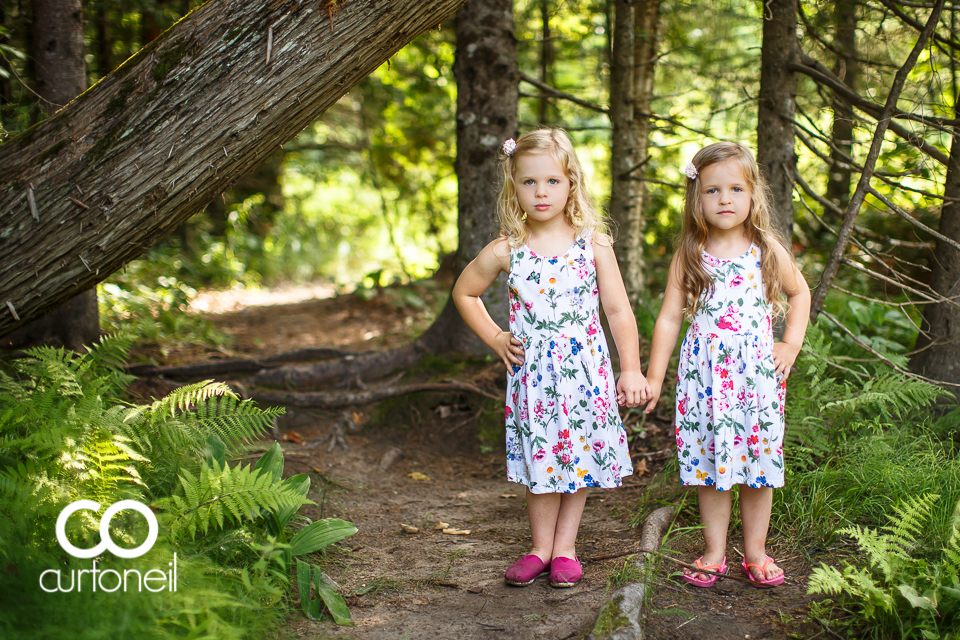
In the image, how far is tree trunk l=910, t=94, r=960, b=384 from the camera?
154 inches

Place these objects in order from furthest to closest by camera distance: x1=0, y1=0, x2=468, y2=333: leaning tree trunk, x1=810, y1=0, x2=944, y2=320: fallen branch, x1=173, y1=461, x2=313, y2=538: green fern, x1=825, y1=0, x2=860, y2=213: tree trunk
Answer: x1=825, y1=0, x2=860, y2=213: tree trunk, x1=810, y1=0, x2=944, y2=320: fallen branch, x1=0, y1=0, x2=468, y2=333: leaning tree trunk, x1=173, y1=461, x2=313, y2=538: green fern

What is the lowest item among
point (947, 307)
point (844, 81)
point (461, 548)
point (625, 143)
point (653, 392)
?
point (461, 548)

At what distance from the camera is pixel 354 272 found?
13.2 meters

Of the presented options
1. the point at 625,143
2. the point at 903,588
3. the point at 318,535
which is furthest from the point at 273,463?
the point at 625,143

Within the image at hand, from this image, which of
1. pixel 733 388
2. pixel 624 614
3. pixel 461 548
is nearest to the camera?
pixel 624 614

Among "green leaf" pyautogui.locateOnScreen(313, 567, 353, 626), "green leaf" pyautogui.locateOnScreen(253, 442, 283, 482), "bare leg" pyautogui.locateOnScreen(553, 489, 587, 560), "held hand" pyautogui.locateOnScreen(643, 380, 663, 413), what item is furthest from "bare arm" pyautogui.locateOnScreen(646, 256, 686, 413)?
"green leaf" pyautogui.locateOnScreen(253, 442, 283, 482)

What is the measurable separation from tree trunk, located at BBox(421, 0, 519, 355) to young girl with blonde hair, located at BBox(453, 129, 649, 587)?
1.92 metres

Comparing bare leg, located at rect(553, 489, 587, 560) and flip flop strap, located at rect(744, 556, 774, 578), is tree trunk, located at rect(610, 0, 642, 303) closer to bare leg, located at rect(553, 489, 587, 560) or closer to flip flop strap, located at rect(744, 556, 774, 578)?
bare leg, located at rect(553, 489, 587, 560)

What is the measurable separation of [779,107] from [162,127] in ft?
11.9

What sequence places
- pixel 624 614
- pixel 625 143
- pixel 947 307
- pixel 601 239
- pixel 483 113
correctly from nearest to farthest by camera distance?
pixel 624 614 < pixel 601 239 < pixel 947 307 < pixel 483 113 < pixel 625 143

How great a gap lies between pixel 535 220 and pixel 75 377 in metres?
2.40

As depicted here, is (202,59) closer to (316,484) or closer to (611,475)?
(316,484)

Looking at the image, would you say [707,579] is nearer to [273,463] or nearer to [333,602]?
[333,602]

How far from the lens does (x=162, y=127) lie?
3.06 m
